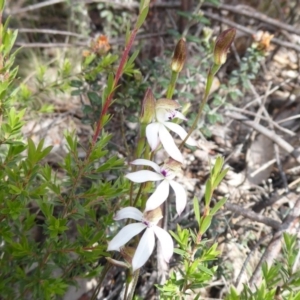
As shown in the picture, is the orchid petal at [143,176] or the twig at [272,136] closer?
the orchid petal at [143,176]

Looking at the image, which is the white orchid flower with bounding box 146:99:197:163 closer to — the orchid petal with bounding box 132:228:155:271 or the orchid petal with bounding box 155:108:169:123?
the orchid petal with bounding box 155:108:169:123

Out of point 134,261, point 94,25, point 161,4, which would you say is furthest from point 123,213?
point 94,25

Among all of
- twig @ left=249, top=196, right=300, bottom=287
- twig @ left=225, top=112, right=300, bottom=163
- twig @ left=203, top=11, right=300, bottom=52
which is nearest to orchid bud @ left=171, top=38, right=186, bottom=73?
twig @ left=249, top=196, right=300, bottom=287

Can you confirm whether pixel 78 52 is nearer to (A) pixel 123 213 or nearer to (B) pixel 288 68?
(B) pixel 288 68

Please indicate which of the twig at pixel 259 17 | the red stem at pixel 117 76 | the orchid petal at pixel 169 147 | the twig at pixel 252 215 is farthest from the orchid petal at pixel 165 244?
the twig at pixel 259 17

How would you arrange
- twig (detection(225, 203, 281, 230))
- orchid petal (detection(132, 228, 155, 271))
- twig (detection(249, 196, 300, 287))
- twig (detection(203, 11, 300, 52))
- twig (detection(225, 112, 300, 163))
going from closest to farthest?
orchid petal (detection(132, 228, 155, 271))
twig (detection(249, 196, 300, 287))
twig (detection(225, 203, 281, 230))
twig (detection(225, 112, 300, 163))
twig (detection(203, 11, 300, 52))

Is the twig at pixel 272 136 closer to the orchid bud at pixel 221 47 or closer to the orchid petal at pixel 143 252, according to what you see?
the orchid bud at pixel 221 47
